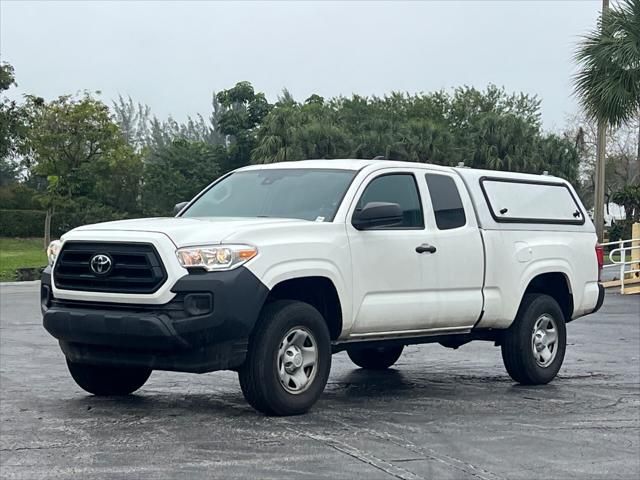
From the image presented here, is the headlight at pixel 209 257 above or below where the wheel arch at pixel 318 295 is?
above

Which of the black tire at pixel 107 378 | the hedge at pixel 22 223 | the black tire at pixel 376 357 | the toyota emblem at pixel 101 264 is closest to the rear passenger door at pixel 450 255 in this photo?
the black tire at pixel 376 357

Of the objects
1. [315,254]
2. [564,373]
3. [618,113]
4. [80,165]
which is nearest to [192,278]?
[315,254]

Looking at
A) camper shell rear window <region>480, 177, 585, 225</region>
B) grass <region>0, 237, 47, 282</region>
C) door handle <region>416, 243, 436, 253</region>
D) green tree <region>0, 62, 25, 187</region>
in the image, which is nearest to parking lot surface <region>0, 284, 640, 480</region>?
door handle <region>416, 243, 436, 253</region>

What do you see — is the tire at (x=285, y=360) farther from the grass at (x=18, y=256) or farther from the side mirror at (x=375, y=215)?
the grass at (x=18, y=256)

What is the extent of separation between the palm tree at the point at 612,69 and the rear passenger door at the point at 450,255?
14.9 m

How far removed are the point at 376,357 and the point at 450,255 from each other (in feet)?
7.33

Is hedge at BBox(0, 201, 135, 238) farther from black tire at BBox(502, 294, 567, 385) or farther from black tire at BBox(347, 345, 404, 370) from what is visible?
black tire at BBox(502, 294, 567, 385)

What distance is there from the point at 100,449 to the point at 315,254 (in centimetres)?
216

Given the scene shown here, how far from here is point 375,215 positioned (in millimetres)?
8102

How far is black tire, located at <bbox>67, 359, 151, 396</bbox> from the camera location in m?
8.34

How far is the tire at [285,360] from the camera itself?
7.36 metres

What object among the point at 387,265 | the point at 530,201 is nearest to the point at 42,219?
the point at 530,201

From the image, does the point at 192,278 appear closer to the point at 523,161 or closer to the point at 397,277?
the point at 397,277

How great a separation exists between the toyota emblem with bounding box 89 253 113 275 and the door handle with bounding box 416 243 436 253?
2551mm
